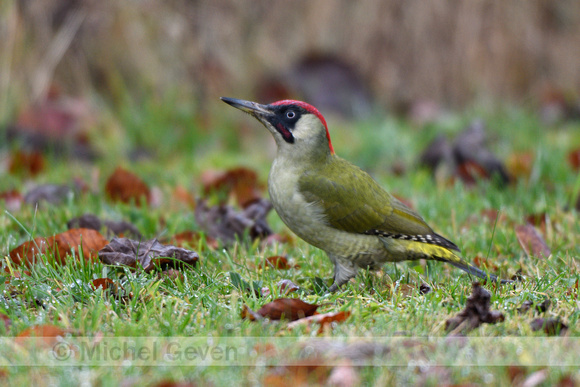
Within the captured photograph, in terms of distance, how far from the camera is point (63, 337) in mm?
2402

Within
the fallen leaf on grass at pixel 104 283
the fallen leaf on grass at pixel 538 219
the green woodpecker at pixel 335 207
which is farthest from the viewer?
the fallen leaf on grass at pixel 538 219

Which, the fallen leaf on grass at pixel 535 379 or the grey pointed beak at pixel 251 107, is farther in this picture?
the grey pointed beak at pixel 251 107

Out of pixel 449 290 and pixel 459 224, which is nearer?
pixel 449 290

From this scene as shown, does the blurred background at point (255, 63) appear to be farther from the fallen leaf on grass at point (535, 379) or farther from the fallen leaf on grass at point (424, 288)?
the fallen leaf on grass at point (535, 379)

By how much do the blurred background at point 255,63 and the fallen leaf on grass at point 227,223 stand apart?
8.64ft

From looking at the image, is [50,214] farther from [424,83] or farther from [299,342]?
[424,83]

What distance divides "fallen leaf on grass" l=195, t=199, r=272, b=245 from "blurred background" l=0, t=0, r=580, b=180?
2.63 meters

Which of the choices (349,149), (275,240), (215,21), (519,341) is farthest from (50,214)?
(215,21)

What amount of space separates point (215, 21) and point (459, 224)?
4.09 meters

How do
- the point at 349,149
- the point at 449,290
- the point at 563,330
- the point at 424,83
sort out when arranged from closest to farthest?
the point at 563,330, the point at 449,290, the point at 349,149, the point at 424,83

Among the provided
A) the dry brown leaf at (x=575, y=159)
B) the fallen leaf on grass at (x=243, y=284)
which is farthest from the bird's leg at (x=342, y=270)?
the dry brown leaf at (x=575, y=159)

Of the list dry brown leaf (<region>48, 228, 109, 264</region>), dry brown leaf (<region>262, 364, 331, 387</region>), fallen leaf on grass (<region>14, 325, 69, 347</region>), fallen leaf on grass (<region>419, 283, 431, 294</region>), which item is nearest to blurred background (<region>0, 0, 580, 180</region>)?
dry brown leaf (<region>48, 228, 109, 264</region>)

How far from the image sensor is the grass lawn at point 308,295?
2.15m

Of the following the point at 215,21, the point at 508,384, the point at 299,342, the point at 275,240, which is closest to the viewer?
the point at 508,384
